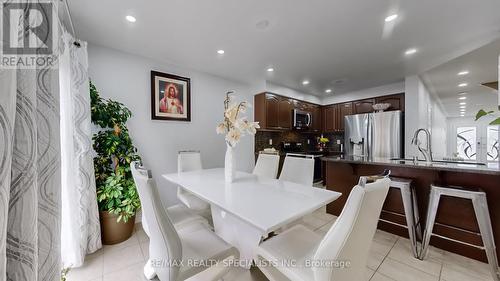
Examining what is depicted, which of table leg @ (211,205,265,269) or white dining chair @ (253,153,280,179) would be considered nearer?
table leg @ (211,205,265,269)

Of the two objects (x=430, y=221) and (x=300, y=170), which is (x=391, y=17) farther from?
(x=430, y=221)

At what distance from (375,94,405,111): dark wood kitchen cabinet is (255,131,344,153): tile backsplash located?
1299 mm

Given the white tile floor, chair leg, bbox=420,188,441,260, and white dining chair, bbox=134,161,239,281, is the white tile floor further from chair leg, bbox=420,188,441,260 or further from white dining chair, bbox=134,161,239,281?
white dining chair, bbox=134,161,239,281

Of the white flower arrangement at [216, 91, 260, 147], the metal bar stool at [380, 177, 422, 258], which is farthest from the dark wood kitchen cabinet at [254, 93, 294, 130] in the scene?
the metal bar stool at [380, 177, 422, 258]

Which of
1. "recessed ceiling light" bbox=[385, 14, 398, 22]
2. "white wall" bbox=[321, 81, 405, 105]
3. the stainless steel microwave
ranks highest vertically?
"recessed ceiling light" bbox=[385, 14, 398, 22]

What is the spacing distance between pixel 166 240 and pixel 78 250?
1.46 meters

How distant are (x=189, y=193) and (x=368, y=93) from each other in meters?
4.53

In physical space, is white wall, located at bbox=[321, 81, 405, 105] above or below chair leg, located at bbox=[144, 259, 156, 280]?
above

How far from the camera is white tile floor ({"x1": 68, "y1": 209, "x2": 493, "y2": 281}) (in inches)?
62.2

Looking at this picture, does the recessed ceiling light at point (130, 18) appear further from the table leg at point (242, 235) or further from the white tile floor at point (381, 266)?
the white tile floor at point (381, 266)

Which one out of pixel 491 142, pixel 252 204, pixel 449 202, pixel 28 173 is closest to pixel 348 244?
pixel 252 204

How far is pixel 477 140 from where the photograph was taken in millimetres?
7453

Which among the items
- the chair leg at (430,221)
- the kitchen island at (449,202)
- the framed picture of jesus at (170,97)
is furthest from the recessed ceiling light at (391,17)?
the framed picture of jesus at (170,97)

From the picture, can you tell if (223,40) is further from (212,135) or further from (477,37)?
(477,37)
